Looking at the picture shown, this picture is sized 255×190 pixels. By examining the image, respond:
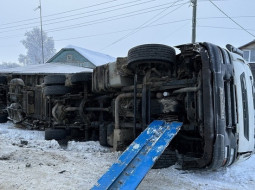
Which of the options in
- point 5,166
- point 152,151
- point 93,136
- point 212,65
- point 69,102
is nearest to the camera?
point 152,151

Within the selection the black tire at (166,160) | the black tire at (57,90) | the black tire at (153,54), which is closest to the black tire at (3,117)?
the black tire at (57,90)

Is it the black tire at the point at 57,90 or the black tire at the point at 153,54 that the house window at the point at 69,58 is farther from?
the black tire at the point at 153,54

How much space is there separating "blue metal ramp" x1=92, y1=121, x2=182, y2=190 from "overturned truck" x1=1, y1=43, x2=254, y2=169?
294mm

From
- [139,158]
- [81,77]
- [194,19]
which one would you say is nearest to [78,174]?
[139,158]

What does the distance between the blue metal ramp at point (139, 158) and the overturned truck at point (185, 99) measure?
294mm

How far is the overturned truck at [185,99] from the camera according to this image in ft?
10.3

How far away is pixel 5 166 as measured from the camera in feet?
11.2

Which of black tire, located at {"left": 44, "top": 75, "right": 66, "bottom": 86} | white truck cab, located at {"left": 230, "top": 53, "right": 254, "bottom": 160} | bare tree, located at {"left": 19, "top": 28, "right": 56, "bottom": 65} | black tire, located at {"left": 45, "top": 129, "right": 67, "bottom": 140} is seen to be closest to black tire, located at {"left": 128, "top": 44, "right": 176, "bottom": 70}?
white truck cab, located at {"left": 230, "top": 53, "right": 254, "bottom": 160}

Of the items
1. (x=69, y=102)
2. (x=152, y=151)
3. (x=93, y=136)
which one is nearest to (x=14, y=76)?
(x=69, y=102)

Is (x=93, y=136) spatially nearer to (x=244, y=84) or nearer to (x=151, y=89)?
(x=151, y=89)

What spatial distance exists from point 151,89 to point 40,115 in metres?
4.08

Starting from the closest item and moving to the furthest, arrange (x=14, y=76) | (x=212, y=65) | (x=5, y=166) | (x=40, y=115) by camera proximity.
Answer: (x=212, y=65) < (x=5, y=166) < (x=40, y=115) < (x=14, y=76)

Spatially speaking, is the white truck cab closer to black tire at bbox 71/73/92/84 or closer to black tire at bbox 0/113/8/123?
black tire at bbox 71/73/92/84

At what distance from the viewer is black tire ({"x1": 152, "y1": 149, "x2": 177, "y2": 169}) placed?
136 inches
